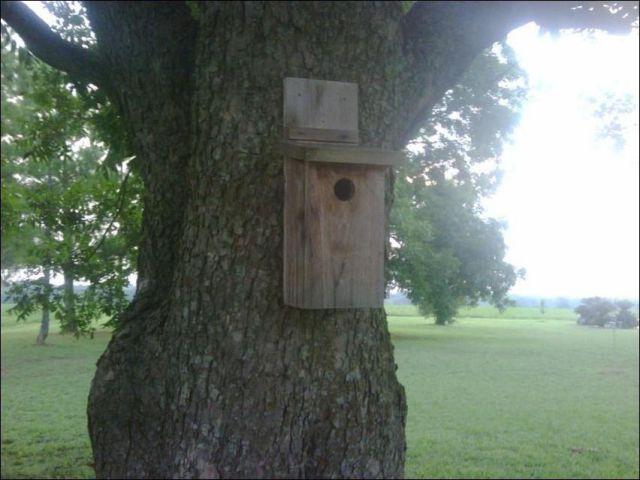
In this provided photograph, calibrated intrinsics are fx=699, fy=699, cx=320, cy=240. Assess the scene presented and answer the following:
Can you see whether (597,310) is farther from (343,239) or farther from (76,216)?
(343,239)

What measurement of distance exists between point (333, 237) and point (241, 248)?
12.5 inches

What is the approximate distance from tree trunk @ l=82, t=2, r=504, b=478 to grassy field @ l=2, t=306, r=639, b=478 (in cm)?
545

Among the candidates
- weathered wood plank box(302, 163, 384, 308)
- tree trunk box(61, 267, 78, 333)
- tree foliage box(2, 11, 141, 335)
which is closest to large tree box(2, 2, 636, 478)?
weathered wood plank box(302, 163, 384, 308)

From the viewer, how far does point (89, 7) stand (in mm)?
2807

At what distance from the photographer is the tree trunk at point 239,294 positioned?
2330 millimetres

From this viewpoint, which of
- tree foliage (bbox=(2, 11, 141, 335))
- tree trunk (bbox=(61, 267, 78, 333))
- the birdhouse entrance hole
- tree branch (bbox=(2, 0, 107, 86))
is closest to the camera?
the birdhouse entrance hole

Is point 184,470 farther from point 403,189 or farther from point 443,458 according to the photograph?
point 403,189

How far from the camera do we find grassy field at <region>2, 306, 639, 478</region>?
25.8 ft

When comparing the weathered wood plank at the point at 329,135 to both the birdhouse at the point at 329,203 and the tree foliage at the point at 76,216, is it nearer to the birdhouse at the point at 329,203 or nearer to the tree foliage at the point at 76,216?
the birdhouse at the point at 329,203

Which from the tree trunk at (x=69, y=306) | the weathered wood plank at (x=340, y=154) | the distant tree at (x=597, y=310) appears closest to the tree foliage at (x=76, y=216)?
the tree trunk at (x=69, y=306)

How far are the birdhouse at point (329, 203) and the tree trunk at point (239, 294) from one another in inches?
→ 2.6

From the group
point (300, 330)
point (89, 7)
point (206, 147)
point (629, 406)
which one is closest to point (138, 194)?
point (89, 7)

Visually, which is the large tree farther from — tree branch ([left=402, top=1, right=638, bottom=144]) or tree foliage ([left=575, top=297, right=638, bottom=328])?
tree foliage ([left=575, top=297, right=638, bottom=328])

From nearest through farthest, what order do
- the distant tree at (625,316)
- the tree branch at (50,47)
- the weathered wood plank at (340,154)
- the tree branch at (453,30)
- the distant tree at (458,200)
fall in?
1. the weathered wood plank at (340,154)
2. the tree branch at (453,30)
3. the tree branch at (50,47)
4. the distant tree at (458,200)
5. the distant tree at (625,316)
